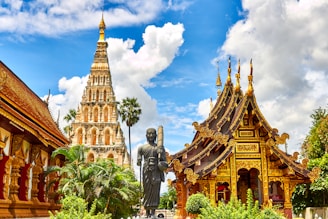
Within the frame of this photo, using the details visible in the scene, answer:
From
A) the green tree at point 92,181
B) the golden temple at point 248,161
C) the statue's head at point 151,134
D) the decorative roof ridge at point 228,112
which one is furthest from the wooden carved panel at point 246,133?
the statue's head at point 151,134

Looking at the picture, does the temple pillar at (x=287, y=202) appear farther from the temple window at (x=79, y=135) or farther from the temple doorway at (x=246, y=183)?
the temple window at (x=79, y=135)

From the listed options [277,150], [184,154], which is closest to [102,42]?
[184,154]

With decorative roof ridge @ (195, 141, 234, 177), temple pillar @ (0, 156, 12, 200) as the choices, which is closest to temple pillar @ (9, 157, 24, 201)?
temple pillar @ (0, 156, 12, 200)

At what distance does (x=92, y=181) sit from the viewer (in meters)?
20.8

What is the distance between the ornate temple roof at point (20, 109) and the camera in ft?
48.1

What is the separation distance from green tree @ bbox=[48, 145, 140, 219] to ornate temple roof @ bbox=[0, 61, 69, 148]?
1403 millimetres

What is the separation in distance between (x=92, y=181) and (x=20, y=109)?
5.47m

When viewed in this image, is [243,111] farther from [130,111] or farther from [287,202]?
[130,111]

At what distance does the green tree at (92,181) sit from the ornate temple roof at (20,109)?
1.40m

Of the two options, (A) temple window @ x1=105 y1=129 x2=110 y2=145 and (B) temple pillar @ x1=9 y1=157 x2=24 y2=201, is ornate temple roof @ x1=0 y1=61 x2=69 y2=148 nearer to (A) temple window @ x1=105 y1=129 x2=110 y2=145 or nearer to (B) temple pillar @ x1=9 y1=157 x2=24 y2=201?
(B) temple pillar @ x1=9 y1=157 x2=24 y2=201

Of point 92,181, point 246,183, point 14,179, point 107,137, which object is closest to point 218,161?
point 246,183

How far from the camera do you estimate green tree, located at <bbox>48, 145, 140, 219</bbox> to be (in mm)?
19891

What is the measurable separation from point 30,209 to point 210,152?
29.2ft

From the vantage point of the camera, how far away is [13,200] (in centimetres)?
1616
